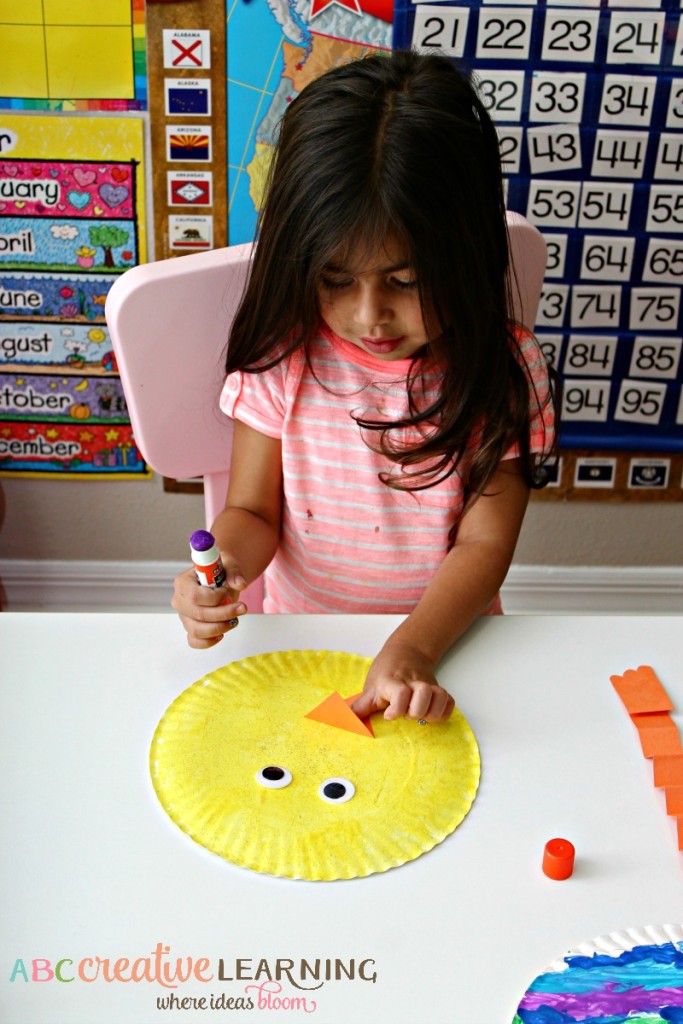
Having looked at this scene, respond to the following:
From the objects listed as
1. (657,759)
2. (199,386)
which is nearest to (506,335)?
(199,386)

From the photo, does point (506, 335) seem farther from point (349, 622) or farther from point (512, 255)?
point (349, 622)

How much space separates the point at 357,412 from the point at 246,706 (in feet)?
1.29

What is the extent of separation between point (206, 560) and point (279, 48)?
1.05 m

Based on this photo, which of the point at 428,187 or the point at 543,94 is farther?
the point at 543,94

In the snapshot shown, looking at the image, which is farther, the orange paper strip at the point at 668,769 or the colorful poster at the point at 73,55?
the colorful poster at the point at 73,55

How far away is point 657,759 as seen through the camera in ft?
2.36

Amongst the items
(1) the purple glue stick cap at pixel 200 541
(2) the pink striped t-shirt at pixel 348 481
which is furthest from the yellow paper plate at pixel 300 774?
(2) the pink striped t-shirt at pixel 348 481

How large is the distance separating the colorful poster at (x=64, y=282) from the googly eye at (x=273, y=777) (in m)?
1.16

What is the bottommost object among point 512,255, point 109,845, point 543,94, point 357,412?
point 109,845

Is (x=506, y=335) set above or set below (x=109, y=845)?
above

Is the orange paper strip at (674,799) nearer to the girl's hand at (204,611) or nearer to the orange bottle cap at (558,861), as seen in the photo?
the orange bottle cap at (558,861)

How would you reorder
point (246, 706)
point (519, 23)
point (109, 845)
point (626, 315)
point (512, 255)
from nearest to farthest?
point (109, 845) < point (246, 706) < point (512, 255) < point (519, 23) < point (626, 315)

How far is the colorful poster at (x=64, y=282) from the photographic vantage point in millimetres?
1564

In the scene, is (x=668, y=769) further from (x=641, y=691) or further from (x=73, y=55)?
(x=73, y=55)
